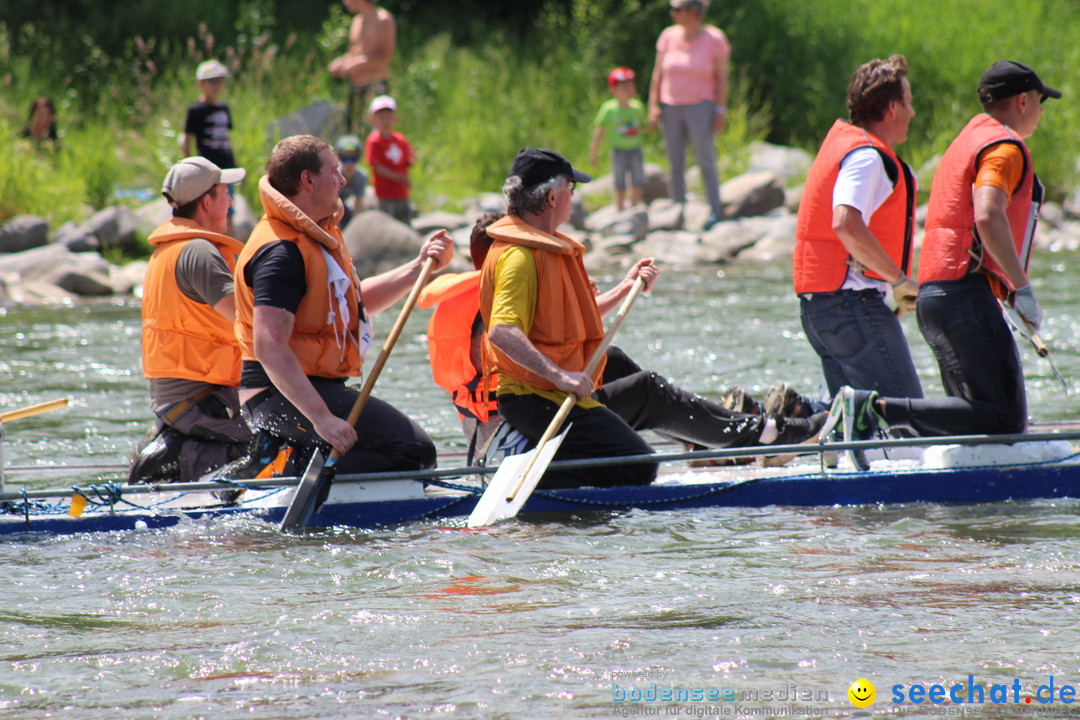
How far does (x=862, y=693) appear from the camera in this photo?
11.5ft

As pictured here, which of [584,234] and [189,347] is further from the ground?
[189,347]

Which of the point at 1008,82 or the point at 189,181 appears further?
the point at 189,181

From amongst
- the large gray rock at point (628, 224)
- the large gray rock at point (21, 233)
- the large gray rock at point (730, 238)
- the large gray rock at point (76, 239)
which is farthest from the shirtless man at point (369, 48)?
the large gray rock at point (730, 238)

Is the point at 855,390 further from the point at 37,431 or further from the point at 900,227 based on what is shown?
the point at 37,431

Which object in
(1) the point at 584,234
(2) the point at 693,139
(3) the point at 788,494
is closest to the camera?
(3) the point at 788,494

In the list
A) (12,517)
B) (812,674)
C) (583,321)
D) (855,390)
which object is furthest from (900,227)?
(12,517)

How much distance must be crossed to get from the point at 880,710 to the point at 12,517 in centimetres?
327

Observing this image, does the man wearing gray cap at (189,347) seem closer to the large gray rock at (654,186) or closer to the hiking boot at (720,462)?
the hiking boot at (720,462)

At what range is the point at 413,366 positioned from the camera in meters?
9.54

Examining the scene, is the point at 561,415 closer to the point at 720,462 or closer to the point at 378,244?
the point at 720,462

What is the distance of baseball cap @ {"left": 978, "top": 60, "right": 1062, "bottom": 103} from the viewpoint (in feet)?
17.0

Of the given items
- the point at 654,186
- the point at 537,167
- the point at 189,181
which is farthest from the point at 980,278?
the point at 654,186

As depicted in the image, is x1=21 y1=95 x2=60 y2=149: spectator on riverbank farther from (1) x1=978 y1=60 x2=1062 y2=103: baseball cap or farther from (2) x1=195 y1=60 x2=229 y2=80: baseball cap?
(1) x1=978 y1=60 x2=1062 y2=103: baseball cap

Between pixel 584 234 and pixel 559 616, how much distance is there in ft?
36.8
